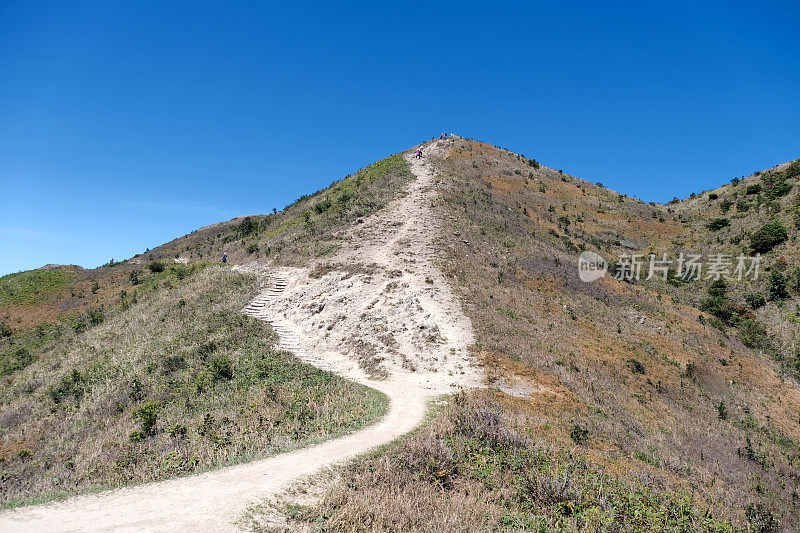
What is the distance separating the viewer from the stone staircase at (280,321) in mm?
20891

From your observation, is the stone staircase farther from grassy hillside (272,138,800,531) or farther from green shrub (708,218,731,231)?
green shrub (708,218,731,231)

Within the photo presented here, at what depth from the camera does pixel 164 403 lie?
653 inches

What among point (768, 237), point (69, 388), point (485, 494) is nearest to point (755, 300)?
point (768, 237)

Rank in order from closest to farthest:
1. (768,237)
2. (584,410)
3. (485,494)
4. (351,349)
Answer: (485,494), (584,410), (351,349), (768,237)

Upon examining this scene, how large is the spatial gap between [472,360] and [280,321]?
13.6 meters

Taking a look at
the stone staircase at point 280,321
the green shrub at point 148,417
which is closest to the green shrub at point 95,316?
the stone staircase at point 280,321

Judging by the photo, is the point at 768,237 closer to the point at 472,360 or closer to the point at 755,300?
the point at 755,300

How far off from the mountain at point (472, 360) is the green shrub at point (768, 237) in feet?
0.76

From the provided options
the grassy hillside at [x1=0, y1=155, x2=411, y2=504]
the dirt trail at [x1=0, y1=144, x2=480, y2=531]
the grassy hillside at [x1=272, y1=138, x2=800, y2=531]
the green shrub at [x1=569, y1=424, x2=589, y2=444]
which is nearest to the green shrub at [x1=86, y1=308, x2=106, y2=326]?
the grassy hillside at [x1=0, y1=155, x2=411, y2=504]

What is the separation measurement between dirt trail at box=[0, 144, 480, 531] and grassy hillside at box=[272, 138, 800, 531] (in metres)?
1.40

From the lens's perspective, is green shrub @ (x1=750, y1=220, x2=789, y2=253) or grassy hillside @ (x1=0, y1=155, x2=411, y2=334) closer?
grassy hillside @ (x1=0, y1=155, x2=411, y2=334)

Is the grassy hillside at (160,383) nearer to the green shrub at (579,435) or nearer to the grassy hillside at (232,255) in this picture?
the grassy hillside at (232,255)

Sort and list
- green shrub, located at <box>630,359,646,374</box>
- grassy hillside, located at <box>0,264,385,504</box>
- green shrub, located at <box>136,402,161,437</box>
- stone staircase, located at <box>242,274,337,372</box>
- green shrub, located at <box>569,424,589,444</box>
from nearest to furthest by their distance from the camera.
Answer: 1. grassy hillside, located at <box>0,264,385,504</box>
2. green shrub, located at <box>569,424,589,444</box>
3. green shrub, located at <box>136,402,161,437</box>
4. stone staircase, located at <box>242,274,337,372</box>
5. green shrub, located at <box>630,359,646,374</box>

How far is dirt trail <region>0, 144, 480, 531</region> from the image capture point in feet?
25.0
